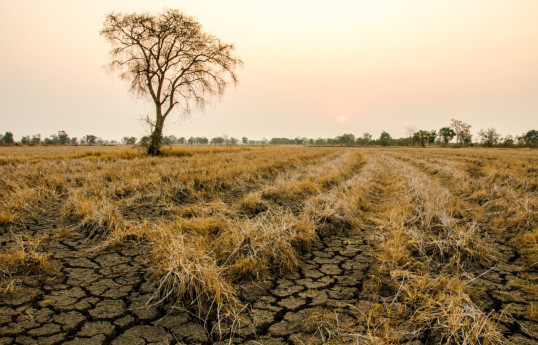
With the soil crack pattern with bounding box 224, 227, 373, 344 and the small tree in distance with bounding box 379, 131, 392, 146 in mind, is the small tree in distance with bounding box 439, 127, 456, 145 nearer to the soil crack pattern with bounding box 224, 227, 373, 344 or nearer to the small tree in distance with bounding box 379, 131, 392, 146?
the small tree in distance with bounding box 379, 131, 392, 146

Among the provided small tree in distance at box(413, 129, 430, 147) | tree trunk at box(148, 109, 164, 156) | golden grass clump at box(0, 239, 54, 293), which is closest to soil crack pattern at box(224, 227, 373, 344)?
golden grass clump at box(0, 239, 54, 293)

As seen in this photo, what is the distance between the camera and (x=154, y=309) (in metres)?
1.95

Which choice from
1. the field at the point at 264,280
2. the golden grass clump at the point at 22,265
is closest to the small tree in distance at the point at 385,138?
the field at the point at 264,280

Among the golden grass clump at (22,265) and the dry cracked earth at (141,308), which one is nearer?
the dry cracked earth at (141,308)

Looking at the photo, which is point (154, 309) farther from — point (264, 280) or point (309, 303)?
point (309, 303)

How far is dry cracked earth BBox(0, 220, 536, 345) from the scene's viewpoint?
1.67 m

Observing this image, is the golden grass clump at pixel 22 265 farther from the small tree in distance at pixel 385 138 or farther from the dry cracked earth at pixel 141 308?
the small tree in distance at pixel 385 138

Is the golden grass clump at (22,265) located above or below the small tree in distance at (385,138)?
below

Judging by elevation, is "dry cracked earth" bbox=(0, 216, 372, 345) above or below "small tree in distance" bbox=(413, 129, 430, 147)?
below

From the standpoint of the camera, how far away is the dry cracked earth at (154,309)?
5.47 feet

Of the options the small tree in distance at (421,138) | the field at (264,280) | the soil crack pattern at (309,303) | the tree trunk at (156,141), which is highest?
the small tree in distance at (421,138)

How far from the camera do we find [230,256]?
2.59m

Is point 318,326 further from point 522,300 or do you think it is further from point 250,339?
point 522,300

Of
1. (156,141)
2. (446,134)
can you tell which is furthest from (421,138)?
(156,141)
